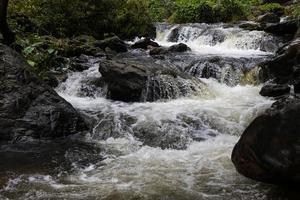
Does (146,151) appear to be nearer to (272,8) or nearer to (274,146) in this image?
(274,146)

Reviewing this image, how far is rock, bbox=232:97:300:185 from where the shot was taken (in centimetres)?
559

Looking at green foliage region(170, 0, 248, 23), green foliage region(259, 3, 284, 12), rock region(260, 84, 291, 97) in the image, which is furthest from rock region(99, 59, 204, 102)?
green foliage region(259, 3, 284, 12)

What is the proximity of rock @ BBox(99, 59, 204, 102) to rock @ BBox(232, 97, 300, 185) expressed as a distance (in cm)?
521

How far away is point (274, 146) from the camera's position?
5.76 meters

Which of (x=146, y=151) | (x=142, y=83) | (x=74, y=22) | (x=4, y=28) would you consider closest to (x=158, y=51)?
(x=74, y=22)

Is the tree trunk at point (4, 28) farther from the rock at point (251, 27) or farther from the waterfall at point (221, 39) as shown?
the rock at point (251, 27)

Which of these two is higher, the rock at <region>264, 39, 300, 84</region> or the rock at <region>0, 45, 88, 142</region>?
the rock at <region>264, 39, 300, 84</region>

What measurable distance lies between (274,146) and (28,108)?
547cm

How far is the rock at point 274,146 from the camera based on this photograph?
559cm

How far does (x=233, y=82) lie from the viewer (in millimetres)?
13055

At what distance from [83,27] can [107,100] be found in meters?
8.71

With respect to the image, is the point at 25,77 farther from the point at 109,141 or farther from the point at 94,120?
the point at 109,141

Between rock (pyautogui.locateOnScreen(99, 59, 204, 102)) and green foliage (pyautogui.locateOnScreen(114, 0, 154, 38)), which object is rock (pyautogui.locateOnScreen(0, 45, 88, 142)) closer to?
rock (pyautogui.locateOnScreen(99, 59, 204, 102))

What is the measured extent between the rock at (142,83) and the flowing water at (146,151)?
28 cm
